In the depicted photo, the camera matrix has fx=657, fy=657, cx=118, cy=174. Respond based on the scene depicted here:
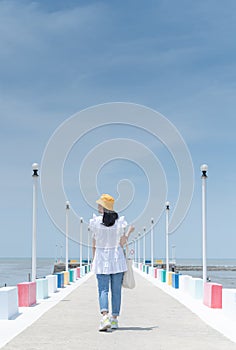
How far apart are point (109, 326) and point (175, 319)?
269cm

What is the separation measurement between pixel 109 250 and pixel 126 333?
1312 millimetres

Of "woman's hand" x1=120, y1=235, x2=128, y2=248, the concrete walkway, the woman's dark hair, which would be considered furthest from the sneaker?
the woman's dark hair

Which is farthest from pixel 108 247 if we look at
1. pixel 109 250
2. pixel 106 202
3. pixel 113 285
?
pixel 106 202

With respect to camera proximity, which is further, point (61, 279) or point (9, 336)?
point (61, 279)

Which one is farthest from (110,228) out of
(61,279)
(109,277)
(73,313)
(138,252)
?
(138,252)

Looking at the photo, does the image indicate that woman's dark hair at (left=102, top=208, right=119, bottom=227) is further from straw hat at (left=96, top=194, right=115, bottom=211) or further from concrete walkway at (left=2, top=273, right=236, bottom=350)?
concrete walkway at (left=2, top=273, right=236, bottom=350)

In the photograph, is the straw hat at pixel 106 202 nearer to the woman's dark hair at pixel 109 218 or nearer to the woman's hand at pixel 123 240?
the woman's dark hair at pixel 109 218

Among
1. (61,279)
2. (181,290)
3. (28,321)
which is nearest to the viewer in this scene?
(28,321)

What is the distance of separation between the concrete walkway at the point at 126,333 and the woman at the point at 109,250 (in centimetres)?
64

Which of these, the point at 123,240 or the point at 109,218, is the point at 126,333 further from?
the point at 109,218

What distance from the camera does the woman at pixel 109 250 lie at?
10359 millimetres

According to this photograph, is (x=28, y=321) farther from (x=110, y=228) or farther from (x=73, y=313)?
(x=110, y=228)

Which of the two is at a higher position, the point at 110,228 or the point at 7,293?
the point at 110,228

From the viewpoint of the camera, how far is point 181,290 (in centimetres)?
2322
